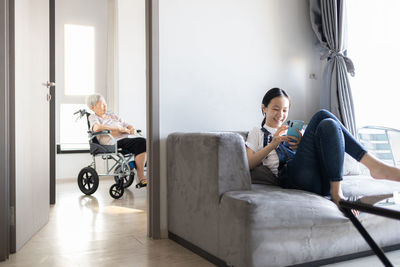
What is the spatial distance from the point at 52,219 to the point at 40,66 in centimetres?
121

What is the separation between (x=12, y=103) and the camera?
2057mm

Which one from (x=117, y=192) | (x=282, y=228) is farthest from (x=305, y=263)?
(x=117, y=192)

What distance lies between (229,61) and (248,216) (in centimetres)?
138

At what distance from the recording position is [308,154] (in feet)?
6.50

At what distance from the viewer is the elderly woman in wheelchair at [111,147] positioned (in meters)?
4.11

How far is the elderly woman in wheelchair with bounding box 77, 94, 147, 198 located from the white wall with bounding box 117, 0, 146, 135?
1.07m

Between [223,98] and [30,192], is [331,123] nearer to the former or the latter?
[223,98]

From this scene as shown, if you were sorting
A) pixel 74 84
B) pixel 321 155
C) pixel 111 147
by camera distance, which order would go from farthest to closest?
pixel 74 84 → pixel 111 147 → pixel 321 155

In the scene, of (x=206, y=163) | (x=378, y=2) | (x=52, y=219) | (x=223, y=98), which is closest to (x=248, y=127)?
(x=223, y=98)

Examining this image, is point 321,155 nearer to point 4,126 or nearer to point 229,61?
point 229,61

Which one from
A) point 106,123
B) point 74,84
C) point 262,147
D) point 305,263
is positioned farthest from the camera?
point 74,84

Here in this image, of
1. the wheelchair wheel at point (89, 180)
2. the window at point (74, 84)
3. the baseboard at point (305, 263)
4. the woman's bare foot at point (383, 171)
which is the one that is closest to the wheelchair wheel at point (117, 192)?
the wheelchair wheel at point (89, 180)

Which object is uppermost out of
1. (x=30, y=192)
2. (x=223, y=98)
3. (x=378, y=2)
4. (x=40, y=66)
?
(x=378, y=2)

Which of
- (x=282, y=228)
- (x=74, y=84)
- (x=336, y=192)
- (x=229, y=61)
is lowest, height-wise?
(x=282, y=228)
